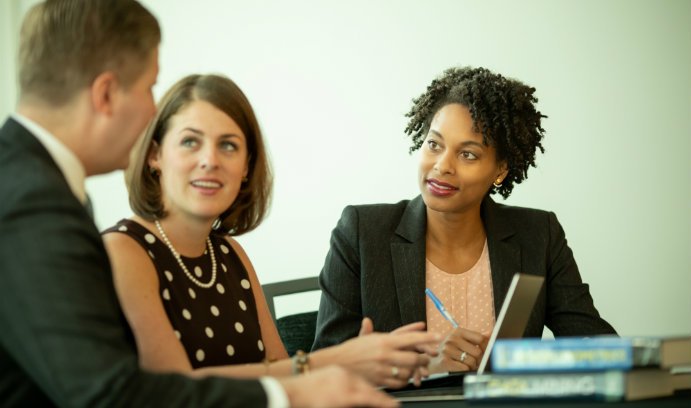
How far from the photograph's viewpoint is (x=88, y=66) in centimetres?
106

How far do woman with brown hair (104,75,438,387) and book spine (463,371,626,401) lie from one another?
0.30 m

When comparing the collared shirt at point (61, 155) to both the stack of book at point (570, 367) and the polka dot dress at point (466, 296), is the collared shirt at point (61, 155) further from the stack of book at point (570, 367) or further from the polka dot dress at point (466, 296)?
the polka dot dress at point (466, 296)

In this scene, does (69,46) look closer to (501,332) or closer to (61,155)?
(61,155)

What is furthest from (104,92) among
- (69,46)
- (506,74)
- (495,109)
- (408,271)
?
(506,74)

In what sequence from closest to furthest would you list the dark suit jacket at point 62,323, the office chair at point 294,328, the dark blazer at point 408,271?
1. the dark suit jacket at point 62,323
2. the dark blazer at point 408,271
3. the office chair at point 294,328

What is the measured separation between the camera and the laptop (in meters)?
1.23

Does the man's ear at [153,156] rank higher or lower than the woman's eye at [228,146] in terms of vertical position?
lower

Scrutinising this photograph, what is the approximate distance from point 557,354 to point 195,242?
35.9 inches

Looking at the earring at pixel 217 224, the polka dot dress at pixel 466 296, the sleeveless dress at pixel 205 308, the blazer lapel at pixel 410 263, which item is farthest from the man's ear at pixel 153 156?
the polka dot dress at pixel 466 296

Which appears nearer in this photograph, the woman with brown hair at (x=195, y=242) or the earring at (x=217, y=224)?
the woman with brown hair at (x=195, y=242)

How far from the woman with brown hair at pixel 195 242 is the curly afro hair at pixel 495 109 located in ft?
2.38

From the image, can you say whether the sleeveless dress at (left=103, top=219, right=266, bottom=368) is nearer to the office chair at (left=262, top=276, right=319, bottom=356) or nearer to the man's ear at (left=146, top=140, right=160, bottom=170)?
the man's ear at (left=146, top=140, right=160, bottom=170)

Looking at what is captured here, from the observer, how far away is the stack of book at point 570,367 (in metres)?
0.98

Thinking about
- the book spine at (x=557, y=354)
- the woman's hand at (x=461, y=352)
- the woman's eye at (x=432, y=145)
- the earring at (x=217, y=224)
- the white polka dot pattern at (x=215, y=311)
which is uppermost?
the woman's eye at (x=432, y=145)
